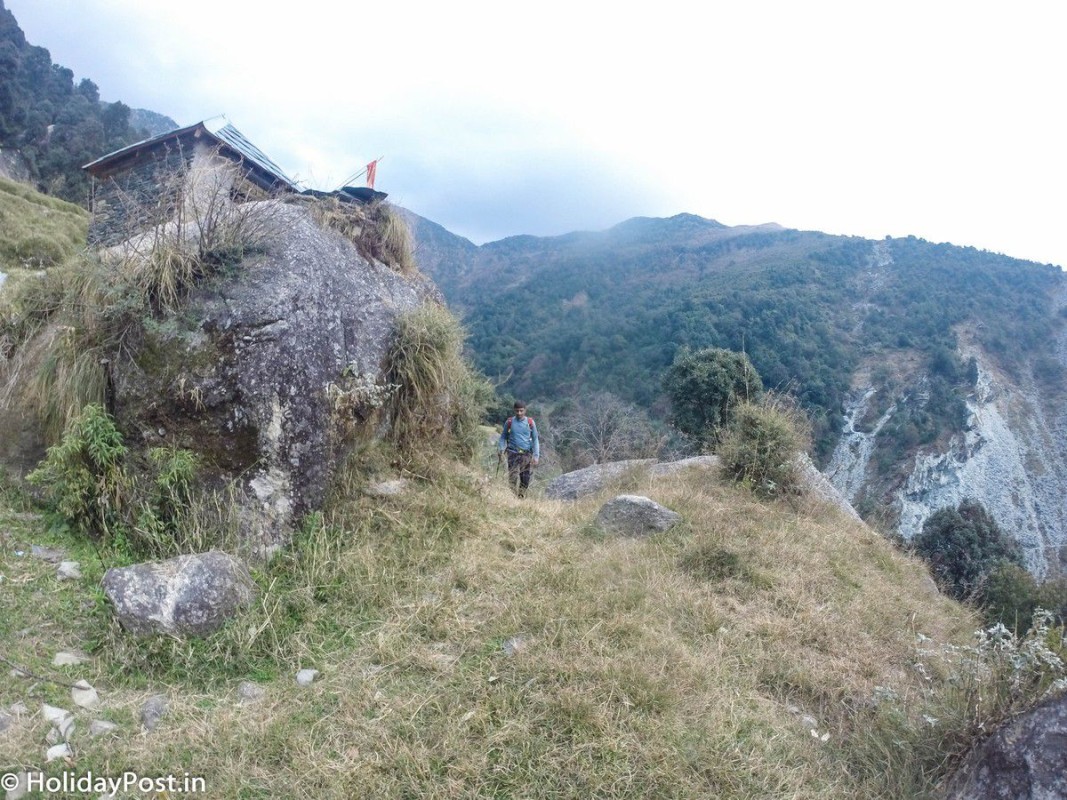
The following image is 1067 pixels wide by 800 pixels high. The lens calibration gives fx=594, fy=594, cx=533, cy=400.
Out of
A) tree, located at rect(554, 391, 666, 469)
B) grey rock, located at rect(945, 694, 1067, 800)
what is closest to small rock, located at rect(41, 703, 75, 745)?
grey rock, located at rect(945, 694, 1067, 800)

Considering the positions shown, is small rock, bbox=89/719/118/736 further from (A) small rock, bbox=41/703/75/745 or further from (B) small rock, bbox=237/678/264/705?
(B) small rock, bbox=237/678/264/705

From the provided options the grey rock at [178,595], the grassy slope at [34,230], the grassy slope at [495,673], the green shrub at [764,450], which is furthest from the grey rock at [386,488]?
the grassy slope at [34,230]

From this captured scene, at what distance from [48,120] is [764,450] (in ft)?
153

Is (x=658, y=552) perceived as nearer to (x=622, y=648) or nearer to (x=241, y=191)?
(x=622, y=648)

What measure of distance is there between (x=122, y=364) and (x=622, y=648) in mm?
4118

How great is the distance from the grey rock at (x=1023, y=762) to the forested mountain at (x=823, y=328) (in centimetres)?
2028

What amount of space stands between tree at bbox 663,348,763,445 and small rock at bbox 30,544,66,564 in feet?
44.2

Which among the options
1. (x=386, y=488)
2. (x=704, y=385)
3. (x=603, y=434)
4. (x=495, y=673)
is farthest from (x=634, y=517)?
(x=603, y=434)

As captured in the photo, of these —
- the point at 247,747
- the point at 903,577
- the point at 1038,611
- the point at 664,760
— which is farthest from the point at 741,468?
the point at 247,747

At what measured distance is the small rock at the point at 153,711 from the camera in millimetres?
2920

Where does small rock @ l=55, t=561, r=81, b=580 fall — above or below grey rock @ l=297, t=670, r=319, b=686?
above

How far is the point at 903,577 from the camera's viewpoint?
643 cm

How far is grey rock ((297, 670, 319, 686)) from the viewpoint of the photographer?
11.0 feet

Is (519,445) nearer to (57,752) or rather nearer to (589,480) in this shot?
(589,480)
